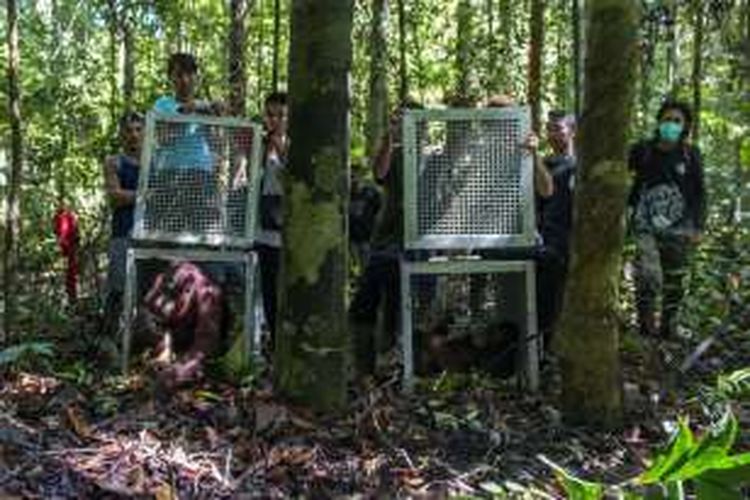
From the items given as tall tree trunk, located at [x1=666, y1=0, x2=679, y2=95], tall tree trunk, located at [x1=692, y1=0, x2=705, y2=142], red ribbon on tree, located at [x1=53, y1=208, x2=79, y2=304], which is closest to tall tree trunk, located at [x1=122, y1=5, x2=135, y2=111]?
red ribbon on tree, located at [x1=53, y1=208, x2=79, y2=304]

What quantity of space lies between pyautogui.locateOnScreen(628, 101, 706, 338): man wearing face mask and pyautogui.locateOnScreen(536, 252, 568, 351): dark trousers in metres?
1.43

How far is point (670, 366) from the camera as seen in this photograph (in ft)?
24.8

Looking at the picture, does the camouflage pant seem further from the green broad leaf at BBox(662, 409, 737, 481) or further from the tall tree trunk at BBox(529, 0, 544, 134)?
the green broad leaf at BBox(662, 409, 737, 481)

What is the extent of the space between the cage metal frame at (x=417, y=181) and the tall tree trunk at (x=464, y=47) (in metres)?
6.02

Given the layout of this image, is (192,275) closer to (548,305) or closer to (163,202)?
(163,202)

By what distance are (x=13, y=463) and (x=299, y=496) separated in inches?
43.2

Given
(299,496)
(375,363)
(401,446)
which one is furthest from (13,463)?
(375,363)

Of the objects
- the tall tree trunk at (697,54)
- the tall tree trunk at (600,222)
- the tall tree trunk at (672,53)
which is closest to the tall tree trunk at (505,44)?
the tall tree trunk at (672,53)

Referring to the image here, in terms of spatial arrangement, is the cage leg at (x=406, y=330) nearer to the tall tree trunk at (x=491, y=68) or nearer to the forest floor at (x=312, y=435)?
the forest floor at (x=312, y=435)

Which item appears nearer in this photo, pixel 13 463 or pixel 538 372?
pixel 13 463

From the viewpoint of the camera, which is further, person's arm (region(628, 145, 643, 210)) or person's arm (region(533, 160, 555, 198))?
person's arm (region(628, 145, 643, 210))

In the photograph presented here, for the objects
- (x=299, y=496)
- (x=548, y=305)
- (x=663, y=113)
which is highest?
(x=663, y=113)

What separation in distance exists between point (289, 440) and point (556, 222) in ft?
8.73

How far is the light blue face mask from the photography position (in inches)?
342
